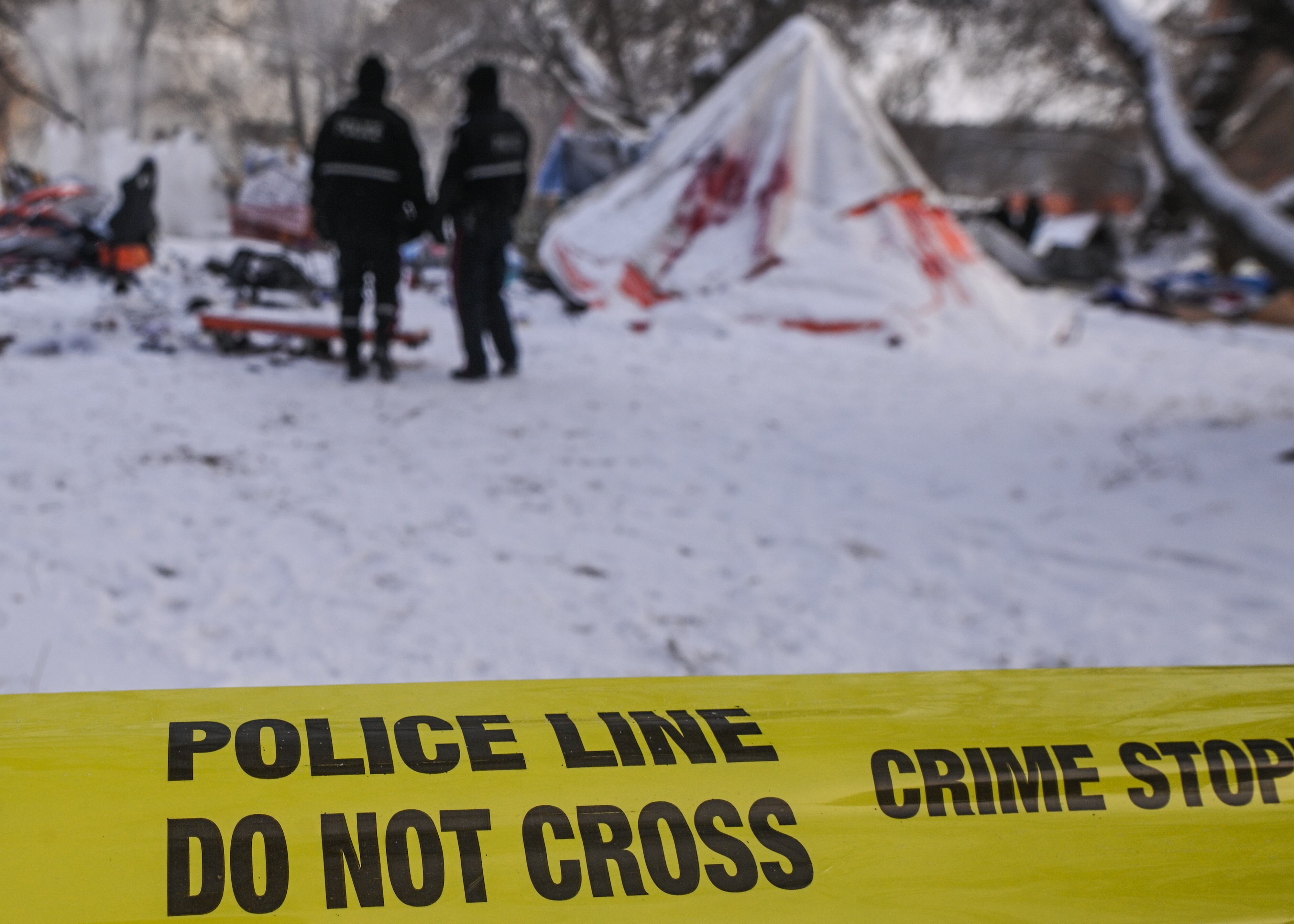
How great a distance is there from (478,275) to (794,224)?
4.42 metres

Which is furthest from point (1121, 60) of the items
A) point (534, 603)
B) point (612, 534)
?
point (534, 603)

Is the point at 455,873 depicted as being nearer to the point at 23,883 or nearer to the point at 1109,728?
the point at 23,883

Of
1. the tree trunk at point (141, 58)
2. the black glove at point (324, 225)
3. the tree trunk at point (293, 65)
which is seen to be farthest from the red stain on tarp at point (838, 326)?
the tree trunk at point (141, 58)

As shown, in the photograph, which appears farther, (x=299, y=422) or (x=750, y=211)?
(x=750, y=211)

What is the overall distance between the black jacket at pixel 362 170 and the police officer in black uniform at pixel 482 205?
238 millimetres

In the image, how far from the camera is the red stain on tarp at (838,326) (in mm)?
8688

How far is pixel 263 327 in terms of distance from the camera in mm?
6031

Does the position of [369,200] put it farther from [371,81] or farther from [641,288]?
[641,288]

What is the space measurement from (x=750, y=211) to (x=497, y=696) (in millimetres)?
8796

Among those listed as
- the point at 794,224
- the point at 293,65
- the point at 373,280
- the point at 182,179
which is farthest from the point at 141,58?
the point at 373,280

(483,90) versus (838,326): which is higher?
(483,90)

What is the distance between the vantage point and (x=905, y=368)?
7.42 m

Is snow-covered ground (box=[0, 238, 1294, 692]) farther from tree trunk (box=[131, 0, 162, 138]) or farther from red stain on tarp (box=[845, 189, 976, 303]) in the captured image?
tree trunk (box=[131, 0, 162, 138])

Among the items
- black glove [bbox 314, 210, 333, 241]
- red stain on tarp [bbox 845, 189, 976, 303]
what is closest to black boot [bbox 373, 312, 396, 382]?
black glove [bbox 314, 210, 333, 241]
